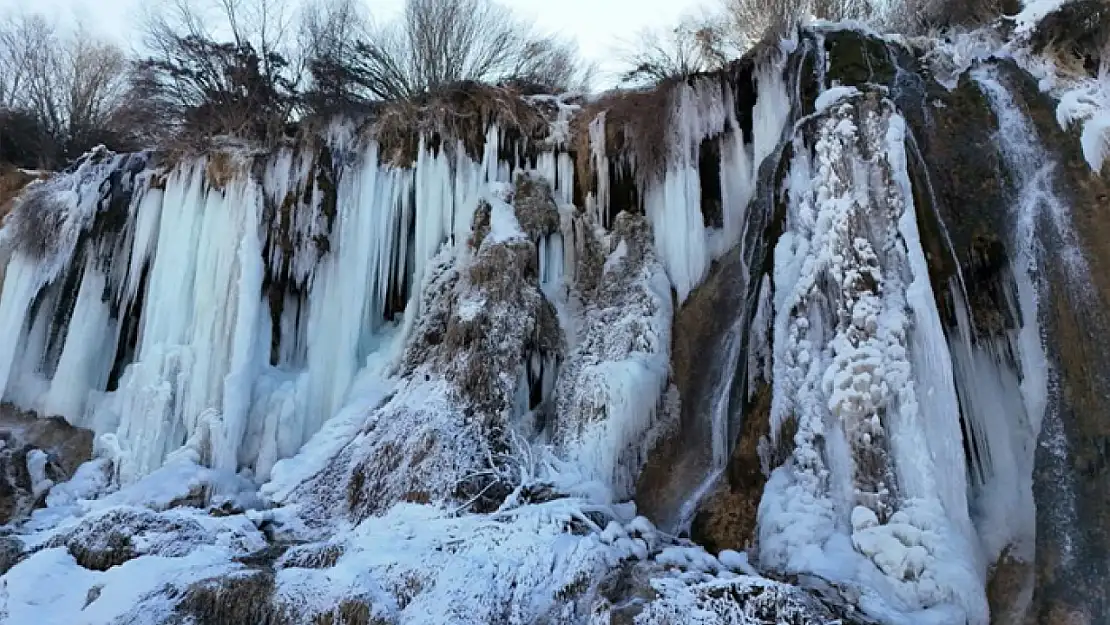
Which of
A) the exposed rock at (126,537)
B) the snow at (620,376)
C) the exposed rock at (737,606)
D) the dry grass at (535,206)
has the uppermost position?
the dry grass at (535,206)

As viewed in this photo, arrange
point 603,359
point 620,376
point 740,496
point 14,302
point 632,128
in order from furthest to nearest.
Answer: point 14,302 < point 632,128 < point 603,359 < point 620,376 < point 740,496

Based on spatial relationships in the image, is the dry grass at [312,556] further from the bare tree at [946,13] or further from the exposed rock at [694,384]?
the bare tree at [946,13]

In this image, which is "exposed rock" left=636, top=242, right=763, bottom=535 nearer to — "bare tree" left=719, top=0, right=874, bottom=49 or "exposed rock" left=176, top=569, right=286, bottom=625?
"exposed rock" left=176, top=569, right=286, bottom=625

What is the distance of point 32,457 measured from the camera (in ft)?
36.3

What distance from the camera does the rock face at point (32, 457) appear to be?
10.5m

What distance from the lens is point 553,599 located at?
19.4ft

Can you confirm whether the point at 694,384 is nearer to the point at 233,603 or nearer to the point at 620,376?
the point at 620,376

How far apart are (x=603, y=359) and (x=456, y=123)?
4416 mm

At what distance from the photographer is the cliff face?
6141 mm

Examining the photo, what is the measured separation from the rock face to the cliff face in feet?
0.22

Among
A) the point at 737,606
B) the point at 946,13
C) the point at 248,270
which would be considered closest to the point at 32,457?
the point at 248,270

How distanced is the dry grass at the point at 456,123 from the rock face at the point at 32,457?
6.06m

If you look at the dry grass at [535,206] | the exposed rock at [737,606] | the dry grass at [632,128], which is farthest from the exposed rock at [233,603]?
the dry grass at [632,128]

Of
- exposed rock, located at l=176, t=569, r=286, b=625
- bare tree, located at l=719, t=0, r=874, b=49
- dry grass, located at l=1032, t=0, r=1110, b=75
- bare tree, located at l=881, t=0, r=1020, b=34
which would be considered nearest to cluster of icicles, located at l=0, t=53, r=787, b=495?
dry grass, located at l=1032, t=0, r=1110, b=75
